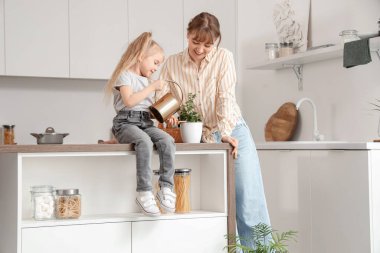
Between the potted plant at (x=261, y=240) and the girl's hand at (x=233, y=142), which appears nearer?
the potted plant at (x=261, y=240)

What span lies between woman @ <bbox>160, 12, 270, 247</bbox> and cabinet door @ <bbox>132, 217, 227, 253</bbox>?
0.77 ft

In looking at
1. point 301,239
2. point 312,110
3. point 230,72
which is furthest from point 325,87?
point 230,72

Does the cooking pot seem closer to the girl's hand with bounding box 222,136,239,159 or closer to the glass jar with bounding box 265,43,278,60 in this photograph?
the girl's hand with bounding box 222,136,239,159

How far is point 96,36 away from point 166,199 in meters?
Result: 2.65

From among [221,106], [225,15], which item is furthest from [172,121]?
[225,15]

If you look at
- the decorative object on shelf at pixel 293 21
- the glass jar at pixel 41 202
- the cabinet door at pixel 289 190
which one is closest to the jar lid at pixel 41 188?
the glass jar at pixel 41 202

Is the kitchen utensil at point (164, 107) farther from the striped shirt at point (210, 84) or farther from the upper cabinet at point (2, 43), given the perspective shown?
the upper cabinet at point (2, 43)

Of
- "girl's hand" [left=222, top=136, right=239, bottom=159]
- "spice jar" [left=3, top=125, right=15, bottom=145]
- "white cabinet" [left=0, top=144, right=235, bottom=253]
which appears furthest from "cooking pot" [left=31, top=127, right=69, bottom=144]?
"spice jar" [left=3, top=125, right=15, bottom=145]

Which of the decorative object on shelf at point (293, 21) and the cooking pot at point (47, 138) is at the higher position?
the decorative object on shelf at point (293, 21)

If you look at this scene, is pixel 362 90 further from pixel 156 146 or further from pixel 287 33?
pixel 156 146

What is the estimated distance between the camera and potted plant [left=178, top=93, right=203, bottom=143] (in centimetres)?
264

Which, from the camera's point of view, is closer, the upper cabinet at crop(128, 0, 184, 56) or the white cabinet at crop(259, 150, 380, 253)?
the white cabinet at crop(259, 150, 380, 253)

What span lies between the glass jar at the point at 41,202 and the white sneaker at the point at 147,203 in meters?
0.33

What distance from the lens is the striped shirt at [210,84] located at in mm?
2783
